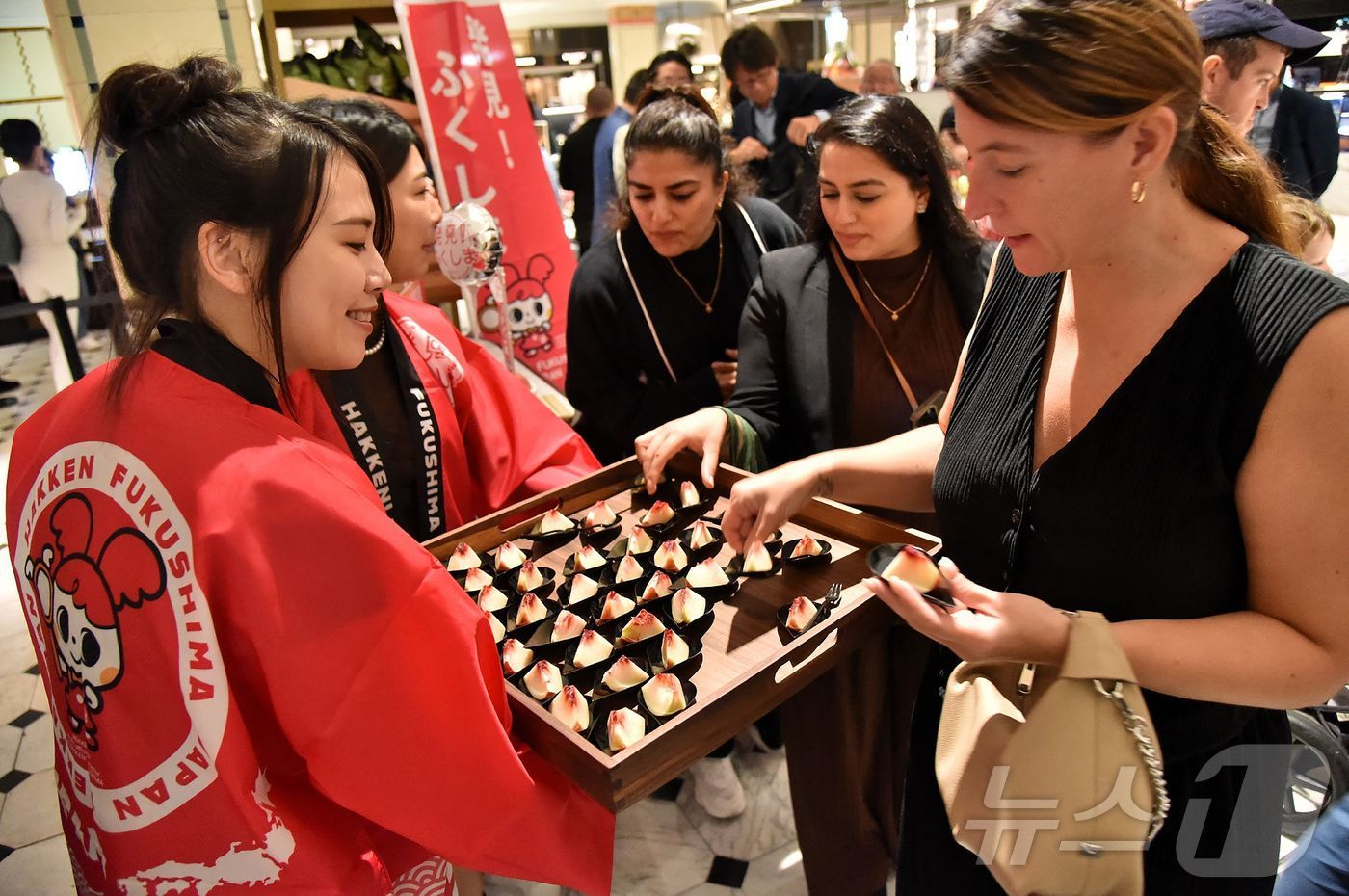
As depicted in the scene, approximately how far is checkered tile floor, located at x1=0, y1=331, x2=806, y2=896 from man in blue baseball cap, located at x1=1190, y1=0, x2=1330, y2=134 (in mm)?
2204

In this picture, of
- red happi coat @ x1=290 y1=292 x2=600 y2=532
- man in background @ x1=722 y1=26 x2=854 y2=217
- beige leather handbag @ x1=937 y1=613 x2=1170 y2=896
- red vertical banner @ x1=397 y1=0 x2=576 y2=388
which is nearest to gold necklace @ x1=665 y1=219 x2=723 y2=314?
red happi coat @ x1=290 y1=292 x2=600 y2=532

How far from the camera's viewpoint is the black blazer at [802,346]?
6.15 feet

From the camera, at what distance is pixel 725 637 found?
133 cm

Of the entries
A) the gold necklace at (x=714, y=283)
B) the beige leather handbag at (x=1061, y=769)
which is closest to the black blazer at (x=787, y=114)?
the gold necklace at (x=714, y=283)

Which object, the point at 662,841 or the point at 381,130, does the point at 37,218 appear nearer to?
the point at 381,130

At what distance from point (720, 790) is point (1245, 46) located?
2419 mm

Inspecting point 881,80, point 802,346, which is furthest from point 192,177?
point 881,80

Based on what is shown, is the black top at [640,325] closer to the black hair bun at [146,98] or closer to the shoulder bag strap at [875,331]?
the shoulder bag strap at [875,331]

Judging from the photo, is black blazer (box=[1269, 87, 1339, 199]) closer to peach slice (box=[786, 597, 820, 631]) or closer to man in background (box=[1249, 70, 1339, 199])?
man in background (box=[1249, 70, 1339, 199])

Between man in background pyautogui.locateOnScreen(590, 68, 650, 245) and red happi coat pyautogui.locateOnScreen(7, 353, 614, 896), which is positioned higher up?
man in background pyautogui.locateOnScreen(590, 68, 650, 245)

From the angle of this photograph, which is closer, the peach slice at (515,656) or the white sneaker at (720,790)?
the peach slice at (515,656)

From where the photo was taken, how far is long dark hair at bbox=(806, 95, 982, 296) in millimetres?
1860

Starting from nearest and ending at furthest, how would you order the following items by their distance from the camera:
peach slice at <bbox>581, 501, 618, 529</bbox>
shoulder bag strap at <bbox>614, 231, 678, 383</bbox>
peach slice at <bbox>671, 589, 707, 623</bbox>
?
peach slice at <bbox>671, 589, 707, 623</bbox>
peach slice at <bbox>581, 501, 618, 529</bbox>
shoulder bag strap at <bbox>614, 231, 678, 383</bbox>

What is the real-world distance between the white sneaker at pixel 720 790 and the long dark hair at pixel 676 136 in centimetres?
143
